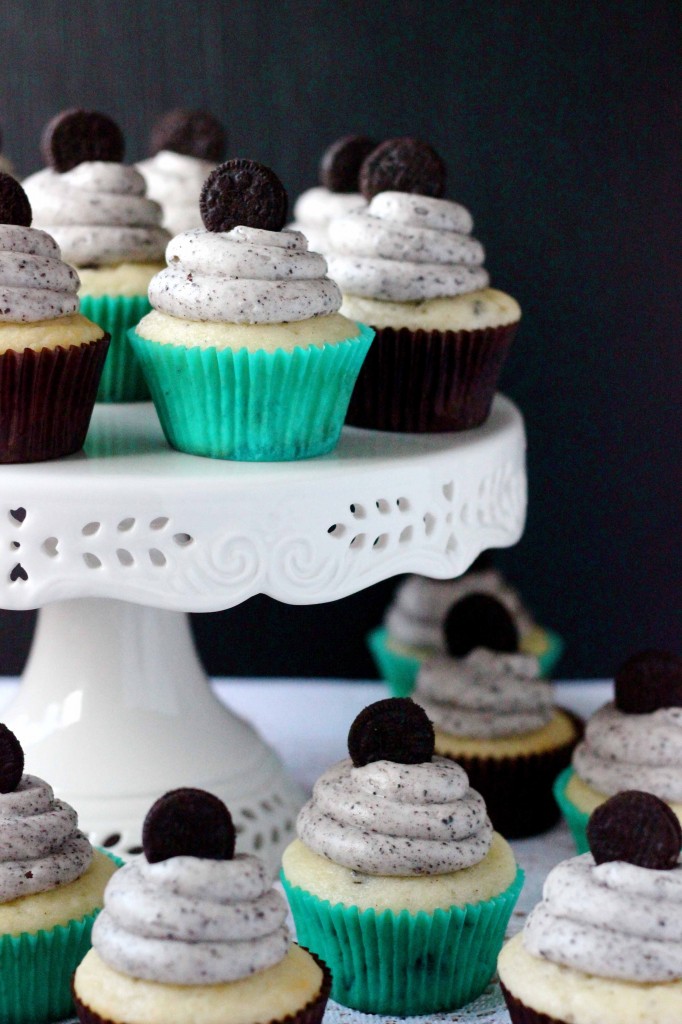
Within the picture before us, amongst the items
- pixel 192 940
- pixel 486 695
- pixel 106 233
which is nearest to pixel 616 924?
pixel 192 940

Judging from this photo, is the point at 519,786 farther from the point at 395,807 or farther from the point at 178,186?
the point at 178,186

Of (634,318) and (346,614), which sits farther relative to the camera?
(346,614)

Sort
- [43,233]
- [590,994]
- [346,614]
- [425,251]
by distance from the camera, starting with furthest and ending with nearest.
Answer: [346,614]
[425,251]
[43,233]
[590,994]

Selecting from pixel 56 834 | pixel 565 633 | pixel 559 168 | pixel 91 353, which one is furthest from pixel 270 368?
pixel 565 633

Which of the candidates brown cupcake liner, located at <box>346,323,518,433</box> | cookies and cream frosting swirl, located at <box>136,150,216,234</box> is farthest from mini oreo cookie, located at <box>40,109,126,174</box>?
brown cupcake liner, located at <box>346,323,518,433</box>

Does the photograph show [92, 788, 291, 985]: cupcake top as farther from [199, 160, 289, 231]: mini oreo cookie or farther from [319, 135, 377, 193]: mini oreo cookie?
[319, 135, 377, 193]: mini oreo cookie

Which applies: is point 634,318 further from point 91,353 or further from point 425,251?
point 91,353
